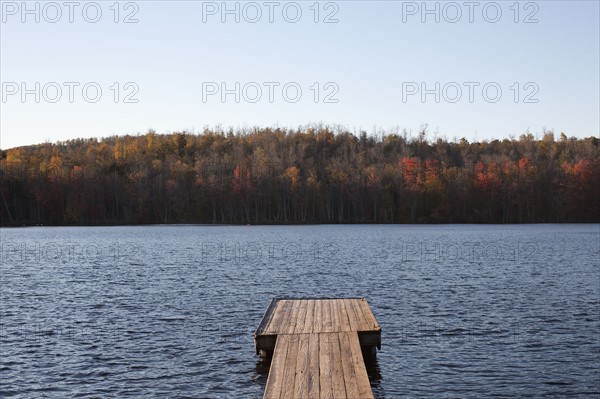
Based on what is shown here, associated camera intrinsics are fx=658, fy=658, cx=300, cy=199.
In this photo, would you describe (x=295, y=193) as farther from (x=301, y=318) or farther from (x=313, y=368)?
(x=313, y=368)

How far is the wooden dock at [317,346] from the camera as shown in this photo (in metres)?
13.1

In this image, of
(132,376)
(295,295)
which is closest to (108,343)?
(132,376)

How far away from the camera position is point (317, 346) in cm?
1662

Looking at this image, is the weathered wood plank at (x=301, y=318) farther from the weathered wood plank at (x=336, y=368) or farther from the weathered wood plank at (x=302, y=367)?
the weathered wood plank at (x=336, y=368)

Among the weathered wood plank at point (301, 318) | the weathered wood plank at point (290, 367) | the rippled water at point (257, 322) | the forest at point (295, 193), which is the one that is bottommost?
the rippled water at point (257, 322)

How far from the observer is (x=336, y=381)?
13453 millimetres

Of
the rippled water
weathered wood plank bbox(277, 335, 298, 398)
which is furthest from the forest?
weathered wood plank bbox(277, 335, 298, 398)

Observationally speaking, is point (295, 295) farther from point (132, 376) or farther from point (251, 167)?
point (251, 167)

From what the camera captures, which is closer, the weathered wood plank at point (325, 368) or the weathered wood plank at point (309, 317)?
the weathered wood plank at point (325, 368)

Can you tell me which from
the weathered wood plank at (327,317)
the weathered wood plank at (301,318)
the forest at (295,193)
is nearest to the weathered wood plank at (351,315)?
the weathered wood plank at (327,317)

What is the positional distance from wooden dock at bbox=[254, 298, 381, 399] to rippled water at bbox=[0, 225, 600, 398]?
1.05 meters

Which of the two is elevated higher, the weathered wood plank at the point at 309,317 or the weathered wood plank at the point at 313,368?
the weathered wood plank at the point at 309,317

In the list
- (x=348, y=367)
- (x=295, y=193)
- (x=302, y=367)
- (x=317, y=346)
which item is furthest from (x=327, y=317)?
(x=295, y=193)

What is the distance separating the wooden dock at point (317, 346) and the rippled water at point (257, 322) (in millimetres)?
1053
